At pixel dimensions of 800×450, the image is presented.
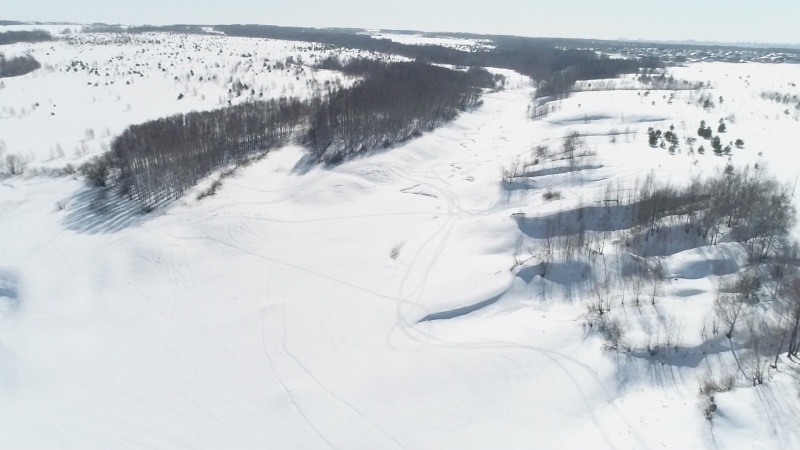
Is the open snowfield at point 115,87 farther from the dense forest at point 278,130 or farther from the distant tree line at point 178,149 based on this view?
the dense forest at point 278,130

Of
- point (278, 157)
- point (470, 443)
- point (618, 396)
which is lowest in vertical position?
point (470, 443)

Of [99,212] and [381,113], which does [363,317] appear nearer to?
[99,212]

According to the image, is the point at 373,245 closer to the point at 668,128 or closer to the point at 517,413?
the point at 517,413

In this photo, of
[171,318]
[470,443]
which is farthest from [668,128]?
[171,318]

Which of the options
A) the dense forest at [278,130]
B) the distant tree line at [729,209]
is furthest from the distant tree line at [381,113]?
the distant tree line at [729,209]

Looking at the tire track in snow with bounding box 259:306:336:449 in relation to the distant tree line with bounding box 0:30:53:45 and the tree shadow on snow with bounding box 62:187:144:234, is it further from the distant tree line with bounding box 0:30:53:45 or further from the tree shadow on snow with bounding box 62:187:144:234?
the distant tree line with bounding box 0:30:53:45

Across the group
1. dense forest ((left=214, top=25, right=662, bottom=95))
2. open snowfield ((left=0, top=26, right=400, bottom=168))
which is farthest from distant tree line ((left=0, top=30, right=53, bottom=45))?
dense forest ((left=214, top=25, right=662, bottom=95))
